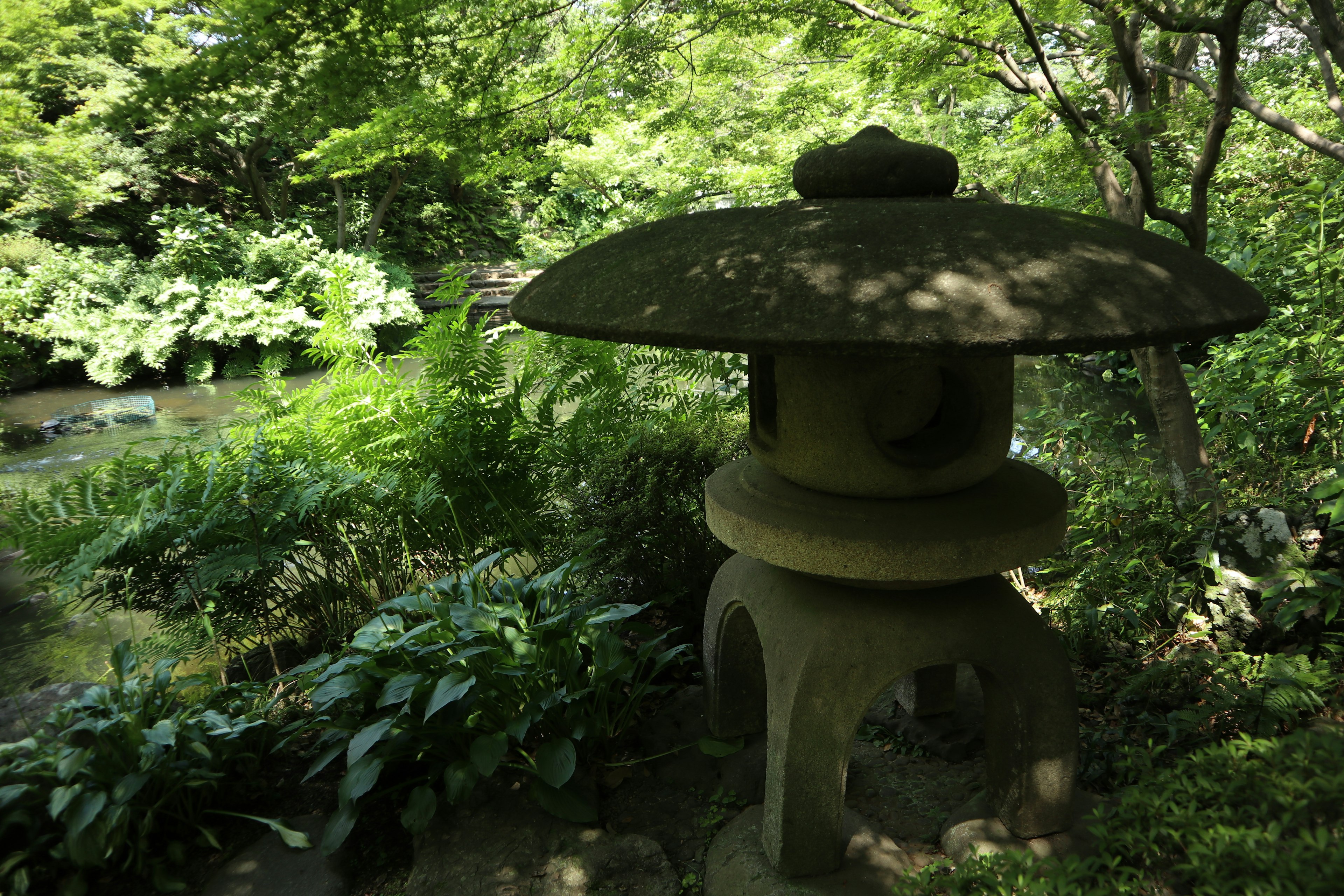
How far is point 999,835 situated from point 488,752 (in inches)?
62.1

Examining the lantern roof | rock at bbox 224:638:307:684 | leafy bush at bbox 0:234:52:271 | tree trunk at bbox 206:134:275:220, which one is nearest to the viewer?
the lantern roof

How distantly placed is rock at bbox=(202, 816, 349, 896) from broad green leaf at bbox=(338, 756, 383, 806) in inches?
4.1

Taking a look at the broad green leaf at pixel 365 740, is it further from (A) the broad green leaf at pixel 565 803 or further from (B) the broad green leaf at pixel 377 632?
(A) the broad green leaf at pixel 565 803

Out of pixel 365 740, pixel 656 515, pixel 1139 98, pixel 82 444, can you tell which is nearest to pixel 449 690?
pixel 365 740

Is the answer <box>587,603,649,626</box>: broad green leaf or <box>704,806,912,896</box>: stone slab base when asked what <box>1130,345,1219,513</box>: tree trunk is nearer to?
<box>704,806,912,896</box>: stone slab base

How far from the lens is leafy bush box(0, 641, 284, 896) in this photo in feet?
7.32

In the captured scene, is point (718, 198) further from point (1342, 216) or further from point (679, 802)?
point (679, 802)

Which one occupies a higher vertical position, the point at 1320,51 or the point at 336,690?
the point at 1320,51

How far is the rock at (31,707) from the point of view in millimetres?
2781

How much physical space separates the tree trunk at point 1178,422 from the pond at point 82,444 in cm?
106

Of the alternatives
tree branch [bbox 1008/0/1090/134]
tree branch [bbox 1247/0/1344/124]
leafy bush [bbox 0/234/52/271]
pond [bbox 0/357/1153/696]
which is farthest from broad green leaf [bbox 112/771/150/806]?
leafy bush [bbox 0/234/52/271]

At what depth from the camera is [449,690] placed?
2.35 m

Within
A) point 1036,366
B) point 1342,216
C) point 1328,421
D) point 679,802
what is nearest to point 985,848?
point 679,802

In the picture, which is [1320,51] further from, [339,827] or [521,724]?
[339,827]
